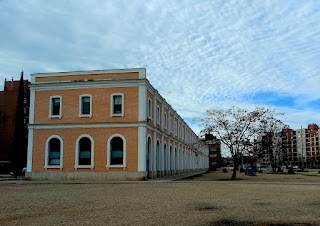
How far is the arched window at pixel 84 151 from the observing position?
104ft

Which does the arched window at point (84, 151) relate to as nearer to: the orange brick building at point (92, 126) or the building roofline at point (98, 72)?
the orange brick building at point (92, 126)

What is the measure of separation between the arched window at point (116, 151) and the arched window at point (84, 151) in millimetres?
2090

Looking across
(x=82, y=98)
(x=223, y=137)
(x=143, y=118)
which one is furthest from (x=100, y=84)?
(x=223, y=137)

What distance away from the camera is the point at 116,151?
3131 cm

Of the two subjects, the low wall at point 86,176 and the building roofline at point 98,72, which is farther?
the building roofline at point 98,72

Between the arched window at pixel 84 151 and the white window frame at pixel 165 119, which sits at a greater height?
the white window frame at pixel 165 119

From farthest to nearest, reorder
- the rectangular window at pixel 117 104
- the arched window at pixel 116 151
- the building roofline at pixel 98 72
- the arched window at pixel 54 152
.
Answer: the arched window at pixel 54 152 → the rectangular window at pixel 117 104 → the building roofline at pixel 98 72 → the arched window at pixel 116 151

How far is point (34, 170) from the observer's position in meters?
32.6

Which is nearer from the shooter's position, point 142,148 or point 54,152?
point 142,148

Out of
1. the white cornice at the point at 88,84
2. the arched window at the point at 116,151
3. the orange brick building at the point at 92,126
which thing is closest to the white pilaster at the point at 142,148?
the orange brick building at the point at 92,126

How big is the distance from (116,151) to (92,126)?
122 inches

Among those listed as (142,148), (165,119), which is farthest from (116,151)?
(165,119)

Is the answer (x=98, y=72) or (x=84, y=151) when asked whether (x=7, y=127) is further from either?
(x=98, y=72)

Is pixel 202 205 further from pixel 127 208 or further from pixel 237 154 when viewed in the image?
pixel 237 154
